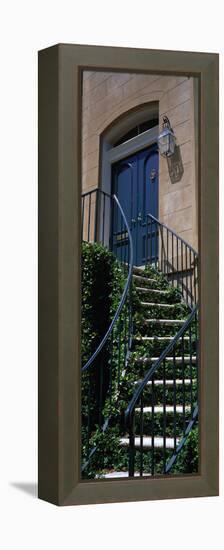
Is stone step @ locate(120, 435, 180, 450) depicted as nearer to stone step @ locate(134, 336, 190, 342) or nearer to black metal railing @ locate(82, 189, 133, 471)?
black metal railing @ locate(82, 189, 133, 471)

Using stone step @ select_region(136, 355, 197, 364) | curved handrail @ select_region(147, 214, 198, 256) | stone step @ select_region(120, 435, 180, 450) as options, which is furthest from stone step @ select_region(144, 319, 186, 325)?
stone step @ select_region(120, 435, 180, 450)

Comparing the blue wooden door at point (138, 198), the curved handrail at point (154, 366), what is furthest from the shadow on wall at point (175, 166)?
the curved handrail at point (154, 366)

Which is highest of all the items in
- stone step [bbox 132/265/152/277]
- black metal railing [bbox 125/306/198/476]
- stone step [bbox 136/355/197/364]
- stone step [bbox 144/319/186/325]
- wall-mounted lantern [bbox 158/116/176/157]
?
wall-mounted lantern [bbox 158/116/176/157]

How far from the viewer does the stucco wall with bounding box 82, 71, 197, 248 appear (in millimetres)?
8680

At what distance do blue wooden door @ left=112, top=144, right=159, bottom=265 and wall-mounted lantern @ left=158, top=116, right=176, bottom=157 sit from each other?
0.06 meters

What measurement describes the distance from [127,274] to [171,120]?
117 centimetres

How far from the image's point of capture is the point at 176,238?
8.92 m

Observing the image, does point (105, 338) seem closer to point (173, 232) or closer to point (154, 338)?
point (154, 338)

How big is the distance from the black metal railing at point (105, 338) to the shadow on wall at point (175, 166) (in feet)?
1.58

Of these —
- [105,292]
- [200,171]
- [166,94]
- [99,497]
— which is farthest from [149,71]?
[99,497]

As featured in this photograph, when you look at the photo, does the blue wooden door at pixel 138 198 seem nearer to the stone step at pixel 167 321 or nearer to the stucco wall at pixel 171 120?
the stucco wall at pixel 171 120

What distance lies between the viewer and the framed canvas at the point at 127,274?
27.6 feet

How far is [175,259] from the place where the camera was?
352 inches

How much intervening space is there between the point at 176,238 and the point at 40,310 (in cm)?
114
